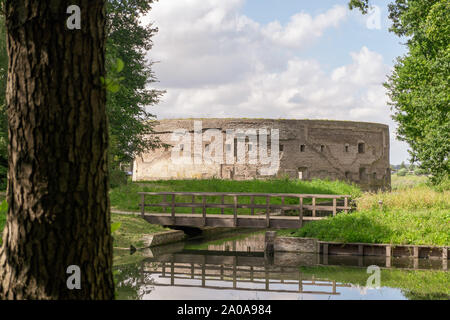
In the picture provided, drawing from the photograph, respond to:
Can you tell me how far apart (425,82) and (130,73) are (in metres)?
12.1

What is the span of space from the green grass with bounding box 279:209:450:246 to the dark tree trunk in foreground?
36.0 ft

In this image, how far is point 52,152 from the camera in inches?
107

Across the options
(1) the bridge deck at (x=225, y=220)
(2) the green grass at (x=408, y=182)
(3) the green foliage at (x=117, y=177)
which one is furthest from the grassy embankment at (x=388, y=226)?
(3) the green foliage at (x=117, y=177)

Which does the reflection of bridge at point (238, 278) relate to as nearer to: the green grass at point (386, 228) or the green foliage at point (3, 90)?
the green grass at point (386, 228)

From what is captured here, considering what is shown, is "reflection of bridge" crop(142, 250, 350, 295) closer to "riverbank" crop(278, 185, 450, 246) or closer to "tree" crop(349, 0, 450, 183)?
"riverbank" crop(278, 185, 450, 246)

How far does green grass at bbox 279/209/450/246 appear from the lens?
1280 cm

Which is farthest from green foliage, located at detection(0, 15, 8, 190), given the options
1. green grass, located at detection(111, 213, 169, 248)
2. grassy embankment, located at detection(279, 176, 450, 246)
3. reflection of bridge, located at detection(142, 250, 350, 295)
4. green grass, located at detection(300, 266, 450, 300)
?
green grass, located at detection(300, 266, 450, 300)

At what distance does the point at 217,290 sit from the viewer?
→ 9.27m

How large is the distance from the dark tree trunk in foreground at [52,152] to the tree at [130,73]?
1617cm

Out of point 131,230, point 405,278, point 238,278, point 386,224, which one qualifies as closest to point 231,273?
point 238,278
